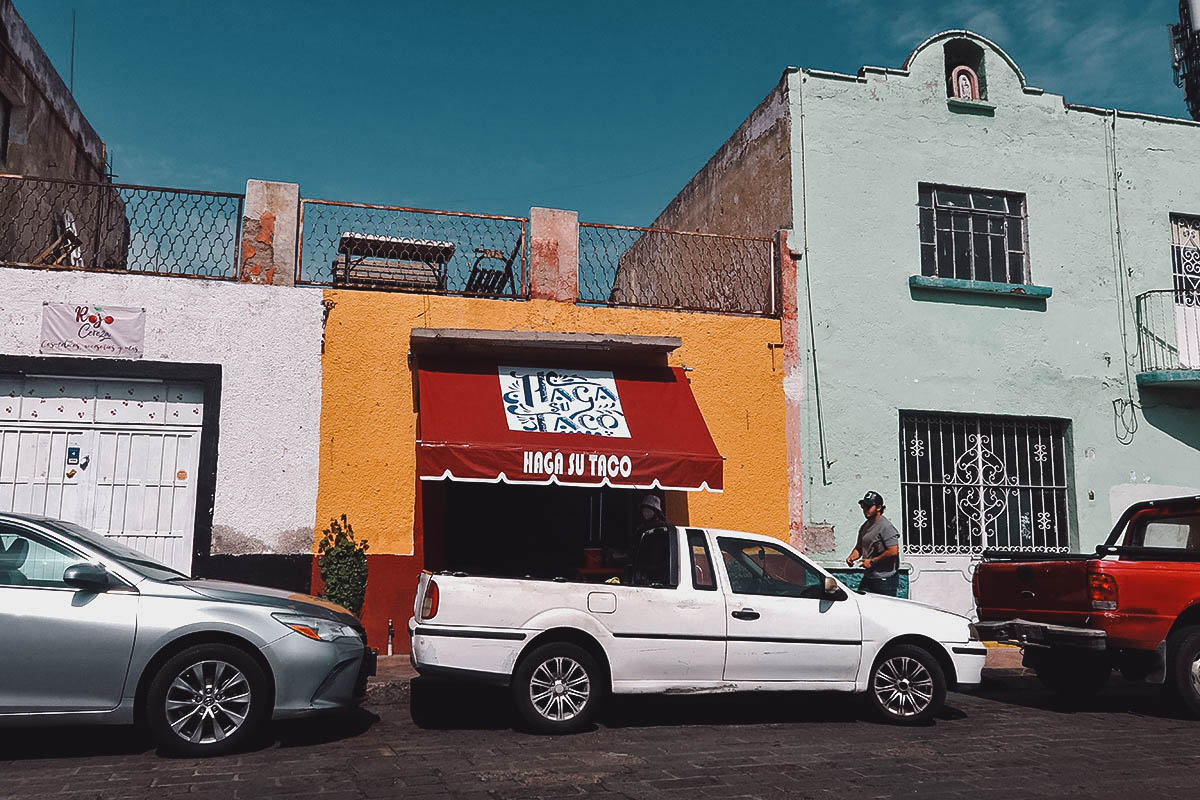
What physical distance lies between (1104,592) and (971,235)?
6.20m

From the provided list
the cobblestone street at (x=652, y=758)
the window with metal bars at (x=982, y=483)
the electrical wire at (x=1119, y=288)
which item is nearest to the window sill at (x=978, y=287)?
the electrical wire at (x=1119, y=288)

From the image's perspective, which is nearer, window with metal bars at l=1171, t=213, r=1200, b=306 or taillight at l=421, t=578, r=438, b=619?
taillight at l=421, t=578, r=438, b=619

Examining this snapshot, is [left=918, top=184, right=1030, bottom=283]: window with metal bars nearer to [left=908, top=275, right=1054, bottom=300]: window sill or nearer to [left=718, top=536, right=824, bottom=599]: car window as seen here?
[left=908, top=275, right=1054, bottom=300]: window sill

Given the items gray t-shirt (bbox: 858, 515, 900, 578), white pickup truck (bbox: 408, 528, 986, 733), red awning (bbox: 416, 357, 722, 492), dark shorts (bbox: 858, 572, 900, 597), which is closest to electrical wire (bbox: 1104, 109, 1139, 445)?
gray t-shirt (bbox: 858, 515, 900, 578)

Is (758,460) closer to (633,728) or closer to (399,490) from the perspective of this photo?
(399,490)

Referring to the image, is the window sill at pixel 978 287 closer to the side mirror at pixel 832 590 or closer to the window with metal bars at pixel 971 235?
the window with metal bars at pixel 971 235

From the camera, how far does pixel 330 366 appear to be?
35.5 feet

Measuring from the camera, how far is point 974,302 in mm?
12773

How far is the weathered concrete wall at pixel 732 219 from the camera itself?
41.9 feet

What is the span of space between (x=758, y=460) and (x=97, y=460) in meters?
7.20

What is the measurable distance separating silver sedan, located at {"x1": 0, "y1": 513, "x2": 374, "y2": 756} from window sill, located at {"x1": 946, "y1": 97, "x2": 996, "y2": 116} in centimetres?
1071

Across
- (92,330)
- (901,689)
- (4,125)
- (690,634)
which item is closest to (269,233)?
(92,330)

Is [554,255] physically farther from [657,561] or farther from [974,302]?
[974,302]

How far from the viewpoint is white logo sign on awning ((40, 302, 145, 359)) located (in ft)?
33.4
